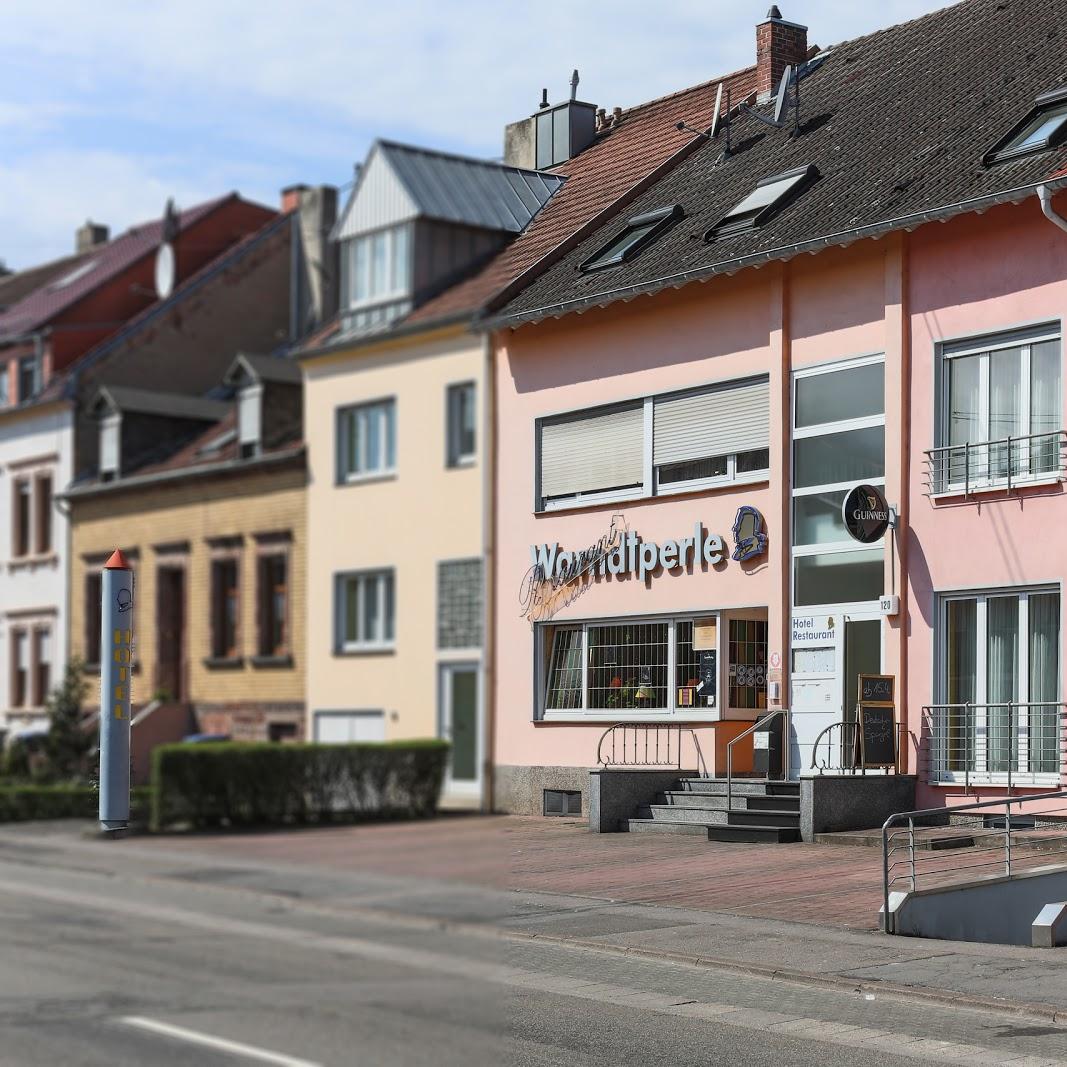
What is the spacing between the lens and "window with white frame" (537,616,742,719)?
2703mm

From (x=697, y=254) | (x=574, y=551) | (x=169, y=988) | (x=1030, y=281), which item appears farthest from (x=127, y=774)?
(x=169, y=988)

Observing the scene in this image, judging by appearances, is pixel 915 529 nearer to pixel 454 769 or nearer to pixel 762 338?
pixel 762 338

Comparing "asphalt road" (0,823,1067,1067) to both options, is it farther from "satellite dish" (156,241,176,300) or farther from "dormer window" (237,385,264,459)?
"dormer window" (237,385,264,459)

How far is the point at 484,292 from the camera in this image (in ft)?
9.16

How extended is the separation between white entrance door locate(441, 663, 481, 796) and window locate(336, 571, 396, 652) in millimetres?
170

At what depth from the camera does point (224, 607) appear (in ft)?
14.7

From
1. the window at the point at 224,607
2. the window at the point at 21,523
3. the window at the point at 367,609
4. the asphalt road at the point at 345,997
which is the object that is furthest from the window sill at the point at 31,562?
the asphalt road at the point at 345,997

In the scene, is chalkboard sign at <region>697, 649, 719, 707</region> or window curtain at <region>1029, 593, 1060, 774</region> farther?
window curtain at <region>1029, 593, 1060, 774</region>

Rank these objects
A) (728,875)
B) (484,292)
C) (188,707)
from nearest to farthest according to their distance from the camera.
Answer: (484,292) < (728,875) < (188,707)

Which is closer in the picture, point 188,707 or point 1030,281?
point 1030,281

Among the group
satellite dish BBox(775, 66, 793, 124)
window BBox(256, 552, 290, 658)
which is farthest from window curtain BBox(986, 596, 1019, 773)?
window BBox(256, 552, 290, 658)

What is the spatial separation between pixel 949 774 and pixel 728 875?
571 millimetres

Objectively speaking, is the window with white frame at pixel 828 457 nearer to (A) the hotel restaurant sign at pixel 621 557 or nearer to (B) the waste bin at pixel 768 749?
(A) the hotel restaurant sign at pixel 621 557

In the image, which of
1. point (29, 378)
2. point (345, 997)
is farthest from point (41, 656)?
point (345, 997)
